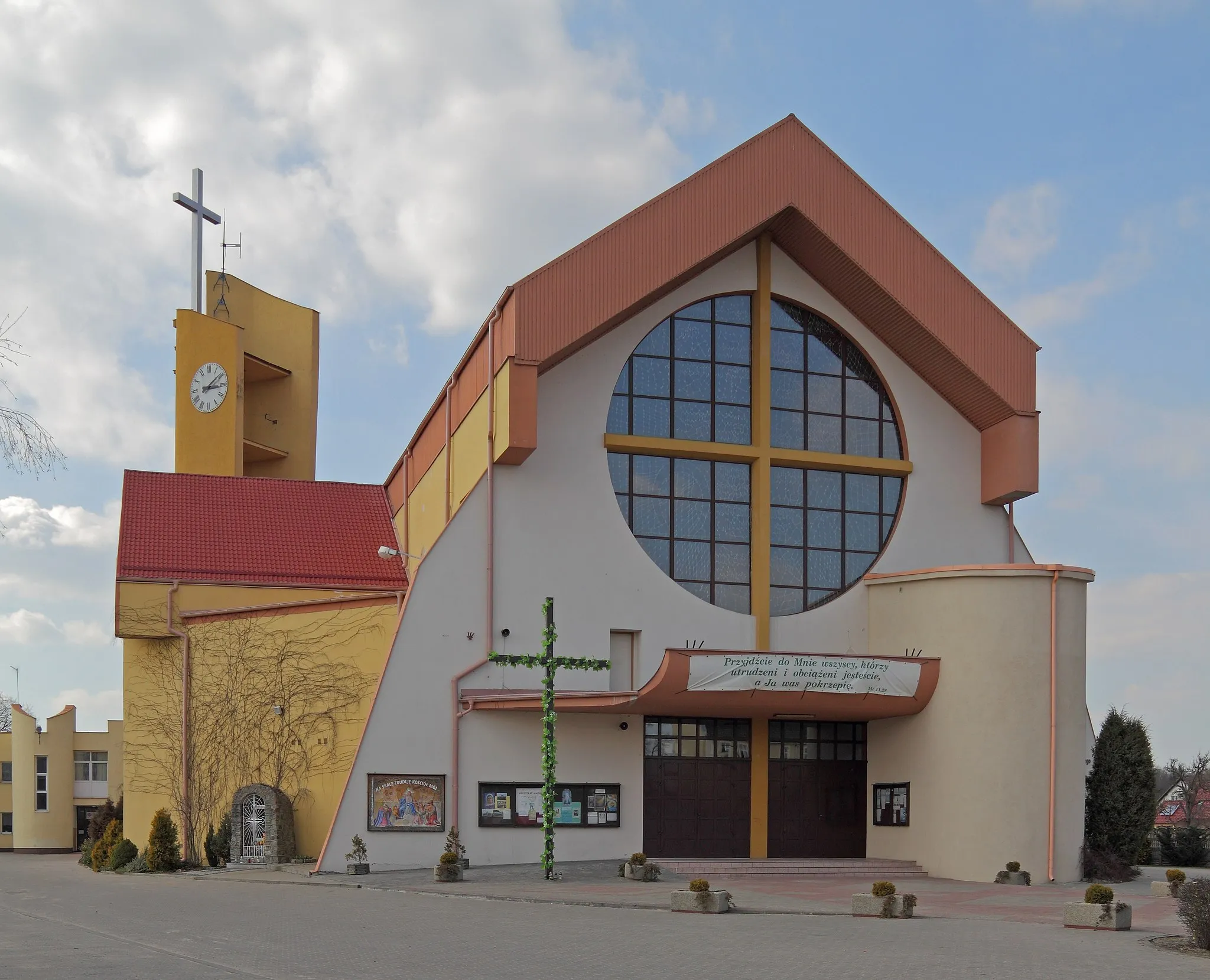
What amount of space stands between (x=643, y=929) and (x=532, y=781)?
10838mm

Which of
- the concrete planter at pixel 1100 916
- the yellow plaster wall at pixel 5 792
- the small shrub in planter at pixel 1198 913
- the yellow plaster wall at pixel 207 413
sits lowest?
the yellow plaster wall at pixel 5 792

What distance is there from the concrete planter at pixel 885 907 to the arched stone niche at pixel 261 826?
13292mm

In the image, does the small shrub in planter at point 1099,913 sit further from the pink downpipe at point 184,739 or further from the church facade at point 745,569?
the pink downpipe at point 184,739

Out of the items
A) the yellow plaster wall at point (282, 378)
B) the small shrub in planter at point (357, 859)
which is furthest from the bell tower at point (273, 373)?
the small shrub in planter at point (357, 859)

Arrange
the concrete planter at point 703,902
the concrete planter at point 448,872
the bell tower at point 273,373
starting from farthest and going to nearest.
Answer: the bell tower at point 273,373 < the concrete planter at point 448,872 < the concrete planter at point 703,902

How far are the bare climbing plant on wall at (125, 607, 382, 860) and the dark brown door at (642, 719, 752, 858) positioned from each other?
19.9 ft

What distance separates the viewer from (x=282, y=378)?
45.8 meters

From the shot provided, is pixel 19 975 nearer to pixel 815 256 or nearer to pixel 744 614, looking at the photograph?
pixel 744 614

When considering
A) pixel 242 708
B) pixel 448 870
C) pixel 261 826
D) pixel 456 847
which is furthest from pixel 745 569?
pixel 261 826

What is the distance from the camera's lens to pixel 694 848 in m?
28.7

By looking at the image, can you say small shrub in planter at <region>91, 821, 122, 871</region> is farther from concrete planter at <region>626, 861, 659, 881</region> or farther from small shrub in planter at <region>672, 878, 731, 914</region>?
small shrub in planter at <region>672, 878, 731, 914</region>

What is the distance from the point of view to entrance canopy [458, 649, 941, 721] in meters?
26.4

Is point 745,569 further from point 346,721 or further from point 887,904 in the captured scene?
point 887,904

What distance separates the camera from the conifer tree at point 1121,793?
28.5 meters
